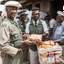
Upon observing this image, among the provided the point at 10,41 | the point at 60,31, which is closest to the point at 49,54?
the point at 10,41

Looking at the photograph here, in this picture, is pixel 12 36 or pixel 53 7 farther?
pixel 53 7

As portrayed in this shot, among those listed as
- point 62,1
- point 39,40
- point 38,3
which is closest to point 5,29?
point 39,40

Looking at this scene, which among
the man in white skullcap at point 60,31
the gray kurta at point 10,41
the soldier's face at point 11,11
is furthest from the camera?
the man in white skullcap at point 60,31

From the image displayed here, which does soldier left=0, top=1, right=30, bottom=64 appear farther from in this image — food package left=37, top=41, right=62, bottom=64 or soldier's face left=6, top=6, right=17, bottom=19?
food package left=37, top=41, right=62, bottom=64

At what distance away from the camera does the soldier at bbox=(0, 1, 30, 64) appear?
162 inches

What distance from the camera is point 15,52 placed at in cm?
420

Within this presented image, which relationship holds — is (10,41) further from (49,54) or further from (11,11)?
(49,54)

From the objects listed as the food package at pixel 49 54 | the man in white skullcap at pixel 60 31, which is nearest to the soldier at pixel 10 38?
the food package at pixel 49 54

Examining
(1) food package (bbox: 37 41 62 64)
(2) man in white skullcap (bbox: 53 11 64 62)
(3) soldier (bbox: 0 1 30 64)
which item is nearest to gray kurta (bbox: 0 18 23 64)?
(3) soldier (bbox: 0 1 30 64)

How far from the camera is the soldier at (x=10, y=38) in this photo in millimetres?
4121

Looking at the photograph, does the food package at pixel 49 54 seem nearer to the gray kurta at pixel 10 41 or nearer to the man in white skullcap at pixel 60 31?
the gray kurta at pixel 10 41

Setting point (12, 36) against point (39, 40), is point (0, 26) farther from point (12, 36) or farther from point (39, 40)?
point (39, 40)

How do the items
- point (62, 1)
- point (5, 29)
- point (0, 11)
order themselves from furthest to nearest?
point (62, 1) → point (0, 11) → point (5, 29)

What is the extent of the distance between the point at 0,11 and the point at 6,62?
650cm
